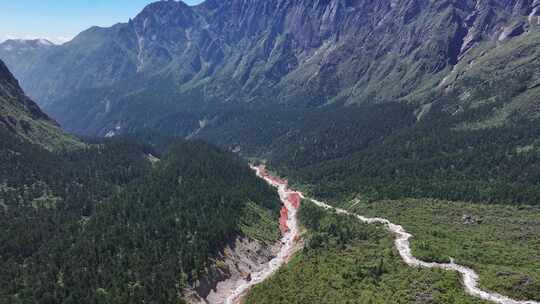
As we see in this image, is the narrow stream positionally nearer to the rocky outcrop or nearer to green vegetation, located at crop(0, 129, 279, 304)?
the rocky outcrop

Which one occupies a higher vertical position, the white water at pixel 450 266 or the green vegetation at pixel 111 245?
the green vegetation at pixel 111 245

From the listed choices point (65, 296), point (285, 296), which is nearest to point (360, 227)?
point (285, 296)

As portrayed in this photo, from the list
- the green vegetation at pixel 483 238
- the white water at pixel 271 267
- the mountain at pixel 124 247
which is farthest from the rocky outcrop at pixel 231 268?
the green vegetation at pixel 483 238

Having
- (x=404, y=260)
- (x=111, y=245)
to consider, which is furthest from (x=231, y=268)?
(x=404, y=260)

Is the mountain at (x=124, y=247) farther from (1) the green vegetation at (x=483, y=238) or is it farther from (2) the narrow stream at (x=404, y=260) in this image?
(1) the green vegetation at (x=483, y=238)

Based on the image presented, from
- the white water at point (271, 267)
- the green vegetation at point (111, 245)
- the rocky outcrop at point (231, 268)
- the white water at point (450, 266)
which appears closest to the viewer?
the white water at point (450, 266)

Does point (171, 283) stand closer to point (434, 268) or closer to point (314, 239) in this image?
point (314, 239)
